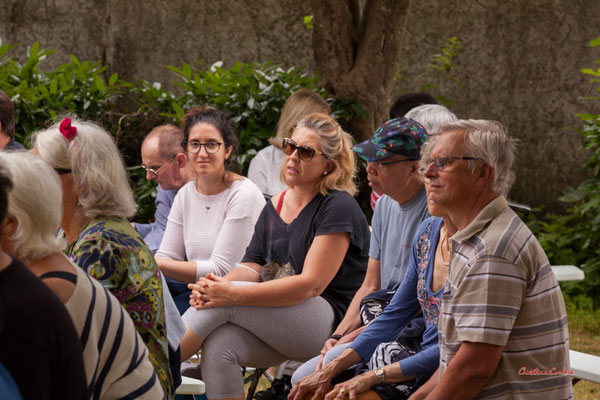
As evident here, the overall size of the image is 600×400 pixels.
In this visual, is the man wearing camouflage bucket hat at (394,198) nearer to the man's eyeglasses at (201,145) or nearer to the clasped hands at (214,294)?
the clasped hands at (214,294)

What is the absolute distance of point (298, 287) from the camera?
3.57 m

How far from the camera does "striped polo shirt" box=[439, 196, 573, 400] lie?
91.9 inches

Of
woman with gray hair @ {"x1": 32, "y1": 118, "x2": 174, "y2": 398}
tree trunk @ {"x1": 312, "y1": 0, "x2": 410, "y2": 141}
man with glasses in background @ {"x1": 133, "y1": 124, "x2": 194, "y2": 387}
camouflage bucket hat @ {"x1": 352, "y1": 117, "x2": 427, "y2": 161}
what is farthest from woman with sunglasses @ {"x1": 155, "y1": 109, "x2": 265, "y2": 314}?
tree trunk @ {"x1": 312, "y1": 0, "x2": 410, "y2": 141}

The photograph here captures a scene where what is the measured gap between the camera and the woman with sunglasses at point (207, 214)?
4191 mm

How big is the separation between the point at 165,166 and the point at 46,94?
2482 mm

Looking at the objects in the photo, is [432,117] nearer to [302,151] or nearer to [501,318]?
[302,151]

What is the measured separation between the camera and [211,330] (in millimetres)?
3621

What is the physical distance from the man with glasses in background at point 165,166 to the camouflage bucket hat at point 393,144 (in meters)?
1.73

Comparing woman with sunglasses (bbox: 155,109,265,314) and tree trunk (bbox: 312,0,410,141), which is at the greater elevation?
tree trunk (bbox: 312,0,410,141)

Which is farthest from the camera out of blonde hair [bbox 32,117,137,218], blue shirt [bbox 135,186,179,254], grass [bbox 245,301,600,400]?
blue shirt [bbox 135,186,179,254]

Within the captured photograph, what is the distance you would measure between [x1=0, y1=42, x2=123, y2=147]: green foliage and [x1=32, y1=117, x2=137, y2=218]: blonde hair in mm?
3988

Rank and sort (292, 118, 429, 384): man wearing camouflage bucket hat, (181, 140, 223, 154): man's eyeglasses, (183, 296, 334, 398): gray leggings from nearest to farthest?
(292, 118, 429, 384): man wearing camouflage bucket hat, (183, 296, 334, 398): gray leggings, (181, 140, 223, 154): man's eyeglasses

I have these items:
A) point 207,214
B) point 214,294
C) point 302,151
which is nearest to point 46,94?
point 207,214

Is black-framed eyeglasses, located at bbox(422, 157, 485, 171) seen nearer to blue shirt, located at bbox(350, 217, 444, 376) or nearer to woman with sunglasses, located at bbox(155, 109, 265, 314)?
blue shirt, located at bbox(350, 217, 444, 376)
